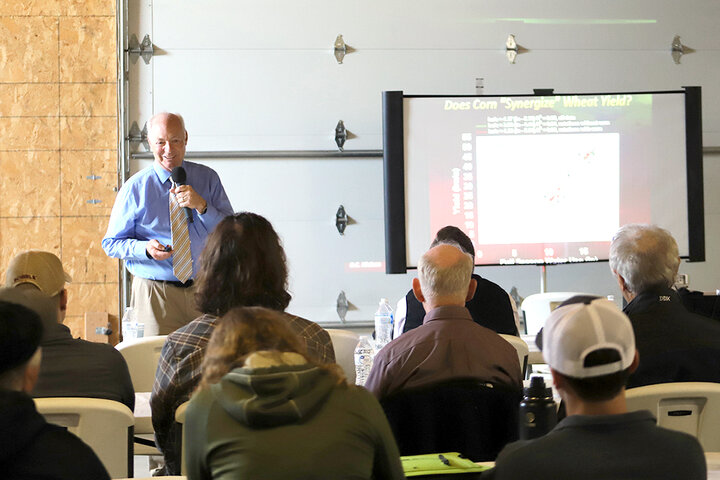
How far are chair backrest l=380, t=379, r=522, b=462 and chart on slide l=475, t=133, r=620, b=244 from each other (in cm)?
361

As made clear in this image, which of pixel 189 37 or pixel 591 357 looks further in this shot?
pixel 189 37

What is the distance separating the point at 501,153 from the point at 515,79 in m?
0.65

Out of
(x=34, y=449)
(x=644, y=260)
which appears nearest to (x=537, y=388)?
(x=644, y=260)

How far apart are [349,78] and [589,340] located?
486cm

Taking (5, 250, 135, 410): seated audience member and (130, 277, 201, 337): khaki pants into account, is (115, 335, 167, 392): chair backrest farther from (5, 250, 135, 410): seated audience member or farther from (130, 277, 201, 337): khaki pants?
(130, 277, 201, 337): khaki pants

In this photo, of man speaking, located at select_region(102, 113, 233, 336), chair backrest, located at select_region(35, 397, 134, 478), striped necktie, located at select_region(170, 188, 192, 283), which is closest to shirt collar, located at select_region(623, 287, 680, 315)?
chair backrest, located at select_region(35, 397, 134, 478)

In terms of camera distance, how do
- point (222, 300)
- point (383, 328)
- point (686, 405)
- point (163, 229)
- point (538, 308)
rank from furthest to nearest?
point (538, 308), point (163, 229), point (383, 328), point (222, 300), point (686, 405)

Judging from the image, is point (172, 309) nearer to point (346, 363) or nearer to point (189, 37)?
point (346, 363)

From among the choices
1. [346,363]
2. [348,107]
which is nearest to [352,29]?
[348,107]

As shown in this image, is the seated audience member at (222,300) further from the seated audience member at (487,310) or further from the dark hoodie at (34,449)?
the seated audience member at (487,310)

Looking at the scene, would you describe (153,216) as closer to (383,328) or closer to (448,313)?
(383,328)

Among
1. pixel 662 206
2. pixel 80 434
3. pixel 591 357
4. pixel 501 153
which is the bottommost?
pixel 80 434

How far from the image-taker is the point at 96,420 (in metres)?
2.31

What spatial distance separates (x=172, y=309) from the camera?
189 inches
